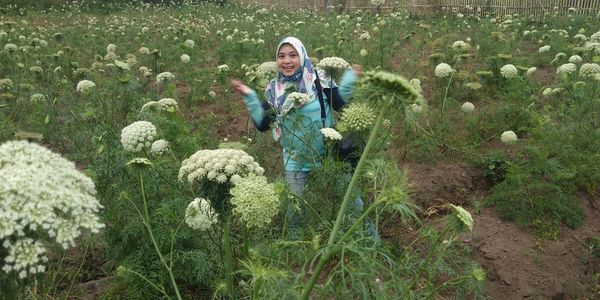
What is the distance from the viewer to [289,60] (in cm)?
535

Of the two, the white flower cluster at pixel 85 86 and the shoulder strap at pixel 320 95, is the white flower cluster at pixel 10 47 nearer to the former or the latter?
the white flower cluster at pixel 85 86

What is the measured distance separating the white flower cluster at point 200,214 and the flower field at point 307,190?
0.02m

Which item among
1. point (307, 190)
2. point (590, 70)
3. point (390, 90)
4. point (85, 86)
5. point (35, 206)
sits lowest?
point (590, 70)

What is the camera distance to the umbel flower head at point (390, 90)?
2318mm

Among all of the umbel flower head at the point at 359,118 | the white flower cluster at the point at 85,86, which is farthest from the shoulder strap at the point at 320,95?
the white flower cluster at the point at 85,86

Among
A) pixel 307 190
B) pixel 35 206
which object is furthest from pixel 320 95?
pixel 35 206

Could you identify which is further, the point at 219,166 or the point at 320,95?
the point at 320,95

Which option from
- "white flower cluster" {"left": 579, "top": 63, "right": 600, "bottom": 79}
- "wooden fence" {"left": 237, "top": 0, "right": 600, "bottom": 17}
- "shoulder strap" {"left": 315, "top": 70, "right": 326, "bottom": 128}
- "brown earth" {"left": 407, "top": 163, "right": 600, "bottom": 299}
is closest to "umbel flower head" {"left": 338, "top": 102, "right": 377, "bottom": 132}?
"shoulder strap" {"left": 315, "top": 70, "right": 326, "bottom": 128}

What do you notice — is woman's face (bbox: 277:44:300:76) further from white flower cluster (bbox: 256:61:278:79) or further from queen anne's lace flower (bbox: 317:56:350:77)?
white flower cluster (bbox: 256:61:278:79)

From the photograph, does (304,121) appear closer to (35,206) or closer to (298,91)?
(298,91)

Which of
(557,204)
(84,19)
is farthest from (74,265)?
(84,19)

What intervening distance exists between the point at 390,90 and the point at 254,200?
103cm

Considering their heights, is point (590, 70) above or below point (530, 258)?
above

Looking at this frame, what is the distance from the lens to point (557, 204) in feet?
19.2
